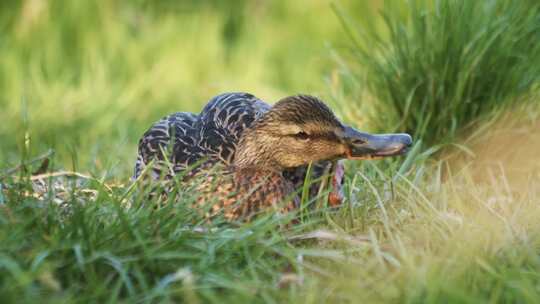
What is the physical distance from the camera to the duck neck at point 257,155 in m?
4.08

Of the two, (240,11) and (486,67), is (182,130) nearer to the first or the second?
(486,67)

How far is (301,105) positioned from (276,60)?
149 inches

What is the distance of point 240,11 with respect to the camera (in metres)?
8.48

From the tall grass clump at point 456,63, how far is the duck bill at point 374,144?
876mm

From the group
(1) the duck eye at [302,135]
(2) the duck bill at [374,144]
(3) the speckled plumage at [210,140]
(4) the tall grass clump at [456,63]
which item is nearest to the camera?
(2) the duck bill at [374,144]

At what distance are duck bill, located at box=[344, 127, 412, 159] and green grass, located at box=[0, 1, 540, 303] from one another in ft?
0.37

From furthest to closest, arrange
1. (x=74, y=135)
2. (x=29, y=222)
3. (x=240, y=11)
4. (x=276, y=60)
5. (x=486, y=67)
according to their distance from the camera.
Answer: (x=240, y=11) < (x=276, y=60) < (x=74, y=135) < (x=486, y=67) < (x=29, y=222)

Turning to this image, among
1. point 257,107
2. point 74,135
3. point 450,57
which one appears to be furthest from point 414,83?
point 74,135

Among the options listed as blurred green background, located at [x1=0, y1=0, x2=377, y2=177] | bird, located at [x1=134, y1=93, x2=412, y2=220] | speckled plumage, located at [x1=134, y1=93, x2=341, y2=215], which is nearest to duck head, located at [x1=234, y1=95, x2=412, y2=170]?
bird, located at [x1=134, y1=93, x2=412, y2=220]

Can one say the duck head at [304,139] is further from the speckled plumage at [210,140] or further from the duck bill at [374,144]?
the speckled plumage at [210,140]

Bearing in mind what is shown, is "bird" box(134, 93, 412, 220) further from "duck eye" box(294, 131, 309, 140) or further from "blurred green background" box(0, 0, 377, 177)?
"blurred green background" box(0, 0, 377, 177)

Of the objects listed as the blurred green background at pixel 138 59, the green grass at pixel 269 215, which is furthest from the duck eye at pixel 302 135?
the blurred green background at pixel 138 59

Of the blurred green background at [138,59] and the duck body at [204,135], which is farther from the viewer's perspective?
the blurred green background at [138,59]

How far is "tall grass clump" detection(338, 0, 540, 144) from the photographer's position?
187 inches
